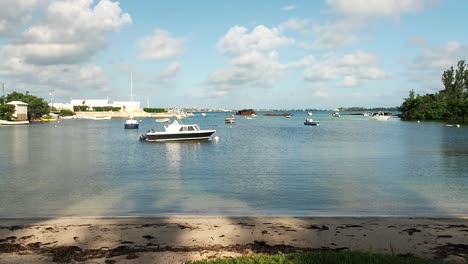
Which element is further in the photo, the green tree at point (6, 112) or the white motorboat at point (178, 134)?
the green tree at point (6, 112)

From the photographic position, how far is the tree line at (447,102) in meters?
129

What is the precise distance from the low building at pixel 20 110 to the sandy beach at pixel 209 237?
415 ft

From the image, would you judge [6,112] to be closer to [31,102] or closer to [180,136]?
[31,102]

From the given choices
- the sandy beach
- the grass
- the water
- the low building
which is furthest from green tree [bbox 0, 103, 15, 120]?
the grass

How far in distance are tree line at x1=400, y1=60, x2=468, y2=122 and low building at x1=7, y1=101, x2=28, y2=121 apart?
403 ft

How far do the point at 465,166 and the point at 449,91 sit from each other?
126m

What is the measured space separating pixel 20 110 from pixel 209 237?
13360cm

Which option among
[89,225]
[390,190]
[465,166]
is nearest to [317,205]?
[390,190]

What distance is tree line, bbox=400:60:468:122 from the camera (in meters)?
129

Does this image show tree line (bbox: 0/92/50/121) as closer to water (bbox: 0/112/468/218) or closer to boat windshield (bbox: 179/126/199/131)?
boat windshield (bbox: 179/126/199/131)

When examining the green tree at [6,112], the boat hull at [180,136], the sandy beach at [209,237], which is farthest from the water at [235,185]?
the green tree at [6,112]

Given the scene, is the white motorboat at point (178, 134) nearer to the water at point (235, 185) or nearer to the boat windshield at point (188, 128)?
the boat windshield at point (188, 128)

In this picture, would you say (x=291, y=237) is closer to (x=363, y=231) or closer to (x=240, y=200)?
(x=363, y=231)

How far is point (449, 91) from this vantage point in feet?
474
